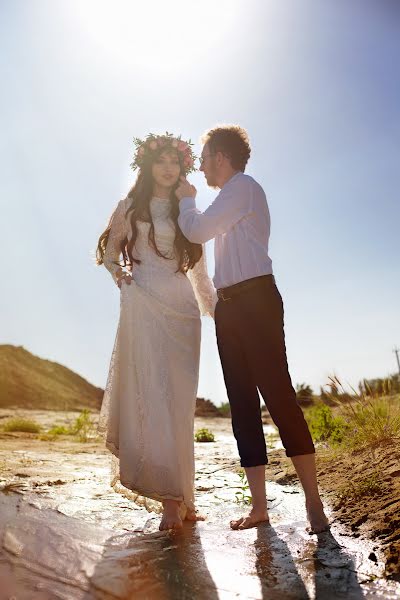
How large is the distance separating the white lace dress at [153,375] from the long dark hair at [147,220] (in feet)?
0.12

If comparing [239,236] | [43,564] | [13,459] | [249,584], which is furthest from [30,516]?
[13,459]

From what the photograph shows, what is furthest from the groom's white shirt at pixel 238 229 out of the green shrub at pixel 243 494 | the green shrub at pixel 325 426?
the green shrub at pixel 325 426

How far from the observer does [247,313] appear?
3.18m

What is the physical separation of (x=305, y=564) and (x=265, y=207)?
192 centimetres

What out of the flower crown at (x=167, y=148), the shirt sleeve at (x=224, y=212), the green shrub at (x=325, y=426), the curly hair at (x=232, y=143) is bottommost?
the green shrub at (x=325, y=426)

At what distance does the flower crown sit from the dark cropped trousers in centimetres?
108

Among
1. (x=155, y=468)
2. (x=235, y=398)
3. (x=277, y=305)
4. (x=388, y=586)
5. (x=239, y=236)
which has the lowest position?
(x=388, y=586)

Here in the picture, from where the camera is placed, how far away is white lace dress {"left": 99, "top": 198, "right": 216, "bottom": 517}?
3.41 meters

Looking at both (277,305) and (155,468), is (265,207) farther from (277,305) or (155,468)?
(155,468)

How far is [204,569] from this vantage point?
2285 millimetres

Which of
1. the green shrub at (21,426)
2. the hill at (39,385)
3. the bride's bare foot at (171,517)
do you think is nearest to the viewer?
the bride's bare foot at (171,517)

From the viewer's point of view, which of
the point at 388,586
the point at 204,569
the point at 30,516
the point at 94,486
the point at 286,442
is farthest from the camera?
the point at 94,486

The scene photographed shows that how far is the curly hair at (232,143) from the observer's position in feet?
11.2

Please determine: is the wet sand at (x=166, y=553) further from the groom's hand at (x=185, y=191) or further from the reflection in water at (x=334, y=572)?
the groom's hand at (x=185, y=191)
